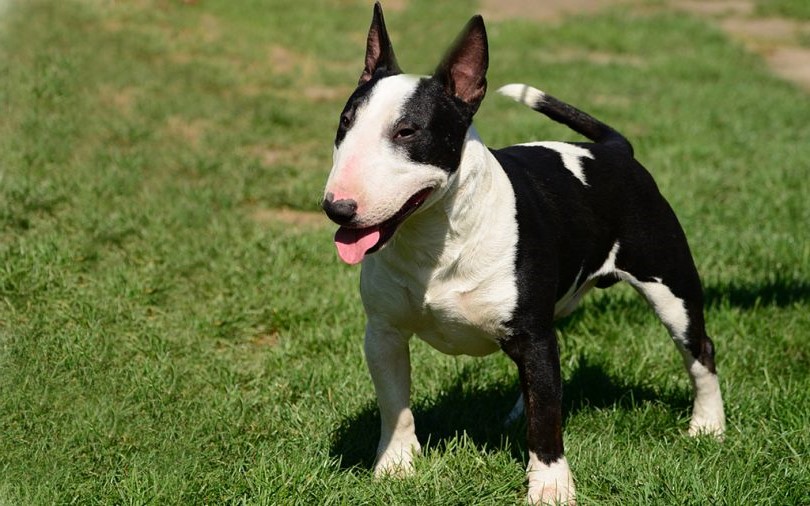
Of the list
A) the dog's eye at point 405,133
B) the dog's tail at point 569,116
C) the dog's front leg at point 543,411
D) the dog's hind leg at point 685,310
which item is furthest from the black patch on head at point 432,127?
the dog's hind leg at point 685,310

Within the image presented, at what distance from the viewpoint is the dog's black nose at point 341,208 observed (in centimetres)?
270

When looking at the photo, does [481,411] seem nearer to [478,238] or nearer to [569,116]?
[478,238]

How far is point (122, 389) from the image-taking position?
4105 mm

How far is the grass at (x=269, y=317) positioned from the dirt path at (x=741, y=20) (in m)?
3.23

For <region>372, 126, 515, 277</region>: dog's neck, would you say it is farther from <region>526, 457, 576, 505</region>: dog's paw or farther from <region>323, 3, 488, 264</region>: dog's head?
<region>526, 457, 576, 505</region>: dog's paw

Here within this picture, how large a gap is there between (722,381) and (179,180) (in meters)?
4.19

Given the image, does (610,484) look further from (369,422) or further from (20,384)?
(20,384)

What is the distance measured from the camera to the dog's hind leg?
3.75 meters

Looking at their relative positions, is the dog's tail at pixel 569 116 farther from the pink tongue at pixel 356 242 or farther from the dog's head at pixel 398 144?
the pink tongue at pixel 356 242

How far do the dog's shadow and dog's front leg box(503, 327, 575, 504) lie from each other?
0.35 meters

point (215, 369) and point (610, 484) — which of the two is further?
point (215, 369)

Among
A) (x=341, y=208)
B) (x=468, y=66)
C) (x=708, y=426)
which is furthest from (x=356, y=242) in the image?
(x=708, y=426)

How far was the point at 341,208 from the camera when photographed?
106 inches

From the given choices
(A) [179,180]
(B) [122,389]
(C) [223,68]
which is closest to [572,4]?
(C) [223,68]
